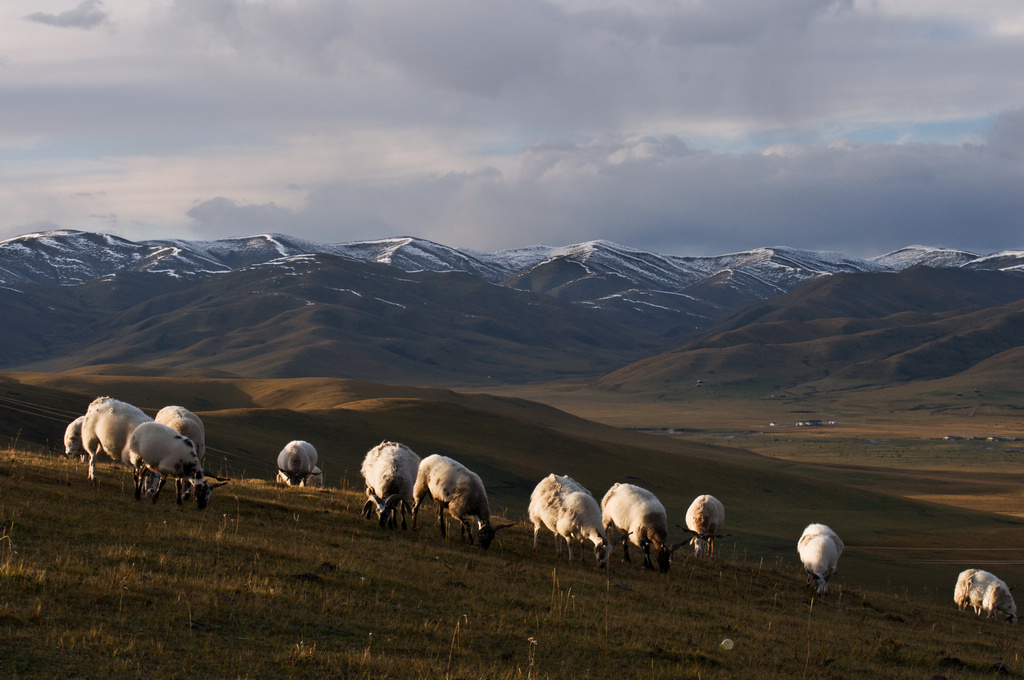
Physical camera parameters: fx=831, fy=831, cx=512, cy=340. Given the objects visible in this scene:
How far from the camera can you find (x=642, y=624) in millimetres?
11797

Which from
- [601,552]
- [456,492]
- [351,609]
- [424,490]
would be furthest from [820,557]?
[351,609]

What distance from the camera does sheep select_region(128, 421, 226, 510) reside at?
15.2 meters

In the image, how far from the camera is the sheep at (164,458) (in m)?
15.2

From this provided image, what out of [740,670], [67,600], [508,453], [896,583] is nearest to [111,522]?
[67,600]

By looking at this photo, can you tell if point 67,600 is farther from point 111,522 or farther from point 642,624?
point 642,624

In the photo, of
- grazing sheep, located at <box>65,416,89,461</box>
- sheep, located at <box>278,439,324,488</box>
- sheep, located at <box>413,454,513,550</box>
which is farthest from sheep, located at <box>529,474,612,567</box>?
grazing sheep, located at <box>65,416,89,461</box>

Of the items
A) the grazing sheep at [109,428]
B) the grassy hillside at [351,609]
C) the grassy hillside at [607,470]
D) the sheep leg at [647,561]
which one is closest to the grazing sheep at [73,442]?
the grassy hillside at [607,470]

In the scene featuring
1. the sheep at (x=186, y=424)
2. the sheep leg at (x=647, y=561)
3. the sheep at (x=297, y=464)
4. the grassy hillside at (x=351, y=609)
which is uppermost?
the sheep at (x=186, y=424)

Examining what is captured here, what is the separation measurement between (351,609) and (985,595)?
22.5 meters

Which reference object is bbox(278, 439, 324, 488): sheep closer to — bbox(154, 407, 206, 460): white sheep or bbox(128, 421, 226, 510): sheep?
bbox(154, 407, 206, 460): white sheep

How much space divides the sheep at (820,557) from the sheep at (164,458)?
13584 millimetres

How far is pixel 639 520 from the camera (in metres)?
18.7

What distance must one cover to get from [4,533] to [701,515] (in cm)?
1735

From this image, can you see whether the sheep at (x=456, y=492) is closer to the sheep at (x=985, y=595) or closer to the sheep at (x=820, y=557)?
the sheep at (x=820, y=557)
